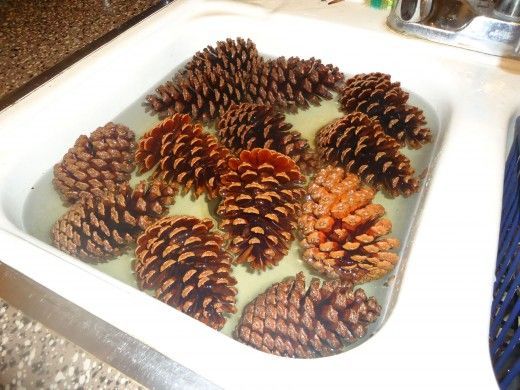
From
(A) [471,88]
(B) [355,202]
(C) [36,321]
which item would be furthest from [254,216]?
(A) [471,88]

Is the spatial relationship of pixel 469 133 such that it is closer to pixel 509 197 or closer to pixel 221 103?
pixel 509 197

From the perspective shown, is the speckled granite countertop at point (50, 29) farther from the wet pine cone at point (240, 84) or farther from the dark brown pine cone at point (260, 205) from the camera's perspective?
the dark brown pine cone at point (260, 205)

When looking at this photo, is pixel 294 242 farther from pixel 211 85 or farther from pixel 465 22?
pixel 465 22

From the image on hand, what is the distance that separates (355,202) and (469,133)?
172 millimetres

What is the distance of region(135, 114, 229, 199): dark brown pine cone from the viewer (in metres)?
0.57

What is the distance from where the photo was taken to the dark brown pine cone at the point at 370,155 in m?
0.55

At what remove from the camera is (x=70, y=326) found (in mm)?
359

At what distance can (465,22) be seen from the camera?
0.65 metres

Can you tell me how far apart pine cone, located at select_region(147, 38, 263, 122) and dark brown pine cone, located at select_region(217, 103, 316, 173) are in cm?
5

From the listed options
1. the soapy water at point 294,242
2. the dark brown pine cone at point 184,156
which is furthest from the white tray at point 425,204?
the dark brown pine cone at point 184,156

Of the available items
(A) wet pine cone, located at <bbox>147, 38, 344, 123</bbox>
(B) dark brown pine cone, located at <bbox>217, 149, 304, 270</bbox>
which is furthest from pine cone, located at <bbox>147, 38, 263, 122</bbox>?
(B) dark brown pine cone, located at <bbox>217, 149, 304, 270</bbox>

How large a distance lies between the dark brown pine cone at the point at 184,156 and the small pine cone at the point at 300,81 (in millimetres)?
161

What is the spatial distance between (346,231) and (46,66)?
60 centimetres

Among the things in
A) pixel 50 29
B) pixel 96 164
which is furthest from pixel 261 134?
pixel 50 29
